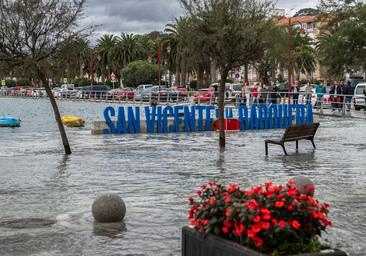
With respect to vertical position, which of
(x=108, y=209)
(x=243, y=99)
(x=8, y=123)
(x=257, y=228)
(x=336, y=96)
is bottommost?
(x=8, y=123)

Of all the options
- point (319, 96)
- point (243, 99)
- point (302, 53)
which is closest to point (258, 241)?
point (319, 96)

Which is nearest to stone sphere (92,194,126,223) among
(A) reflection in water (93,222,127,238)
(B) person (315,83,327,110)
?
(A) reflection in water (93,222,127,238)

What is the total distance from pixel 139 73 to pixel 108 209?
91.1 metres

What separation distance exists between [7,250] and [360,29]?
4244cm

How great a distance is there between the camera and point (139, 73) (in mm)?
99375

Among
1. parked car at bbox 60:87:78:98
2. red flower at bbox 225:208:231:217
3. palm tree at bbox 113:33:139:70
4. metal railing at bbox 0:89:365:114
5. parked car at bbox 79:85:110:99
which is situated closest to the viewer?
red flower at bbox 225:208:231:217

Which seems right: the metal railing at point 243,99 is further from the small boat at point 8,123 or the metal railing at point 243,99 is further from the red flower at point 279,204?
the red flower at point 279,204

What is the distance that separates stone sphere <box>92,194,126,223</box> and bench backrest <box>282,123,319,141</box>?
9.57 metres

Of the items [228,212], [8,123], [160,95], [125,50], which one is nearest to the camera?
[228,212]

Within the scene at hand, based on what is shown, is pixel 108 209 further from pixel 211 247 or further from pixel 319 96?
pixel 319 96

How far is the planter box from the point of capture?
15.7 ft

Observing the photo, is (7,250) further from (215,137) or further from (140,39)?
(140,39)

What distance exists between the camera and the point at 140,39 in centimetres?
11881

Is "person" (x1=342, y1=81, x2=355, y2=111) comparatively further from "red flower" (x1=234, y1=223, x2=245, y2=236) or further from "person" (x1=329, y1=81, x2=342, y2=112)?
"red flower" (x1=234, y1=223, x2=245, y2=236)
